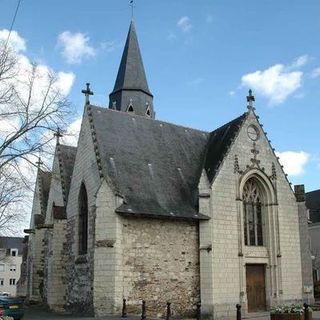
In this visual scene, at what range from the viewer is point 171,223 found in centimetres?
2150

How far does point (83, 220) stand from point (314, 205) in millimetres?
30560

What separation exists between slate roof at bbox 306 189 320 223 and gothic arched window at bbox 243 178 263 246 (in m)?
23.1

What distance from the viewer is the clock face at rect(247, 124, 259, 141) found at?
2448cm

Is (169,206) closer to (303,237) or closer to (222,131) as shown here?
(222,131)

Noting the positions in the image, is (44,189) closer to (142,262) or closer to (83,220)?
(83,220)

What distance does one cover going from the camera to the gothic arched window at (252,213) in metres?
23.7

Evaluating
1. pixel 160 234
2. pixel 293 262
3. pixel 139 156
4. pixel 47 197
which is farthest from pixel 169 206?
pixel 47 197

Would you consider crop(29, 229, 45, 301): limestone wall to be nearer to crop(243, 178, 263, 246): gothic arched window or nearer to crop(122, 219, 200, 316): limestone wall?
crop(122, 219, 200, 316): limestone wall

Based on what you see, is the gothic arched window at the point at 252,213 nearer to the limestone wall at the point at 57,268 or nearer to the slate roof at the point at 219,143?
the slate roof at the point at 219,143

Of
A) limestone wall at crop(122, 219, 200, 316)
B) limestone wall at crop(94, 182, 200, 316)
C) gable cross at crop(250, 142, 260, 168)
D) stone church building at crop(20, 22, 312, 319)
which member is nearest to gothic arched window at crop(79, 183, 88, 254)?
stone church building at crop(20, 22, 312, 319)

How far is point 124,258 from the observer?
65.1 feet

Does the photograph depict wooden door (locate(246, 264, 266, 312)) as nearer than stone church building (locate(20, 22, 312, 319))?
No

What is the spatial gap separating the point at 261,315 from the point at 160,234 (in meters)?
5.68

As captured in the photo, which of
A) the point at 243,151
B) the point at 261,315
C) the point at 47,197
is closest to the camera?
the point at 261,315
